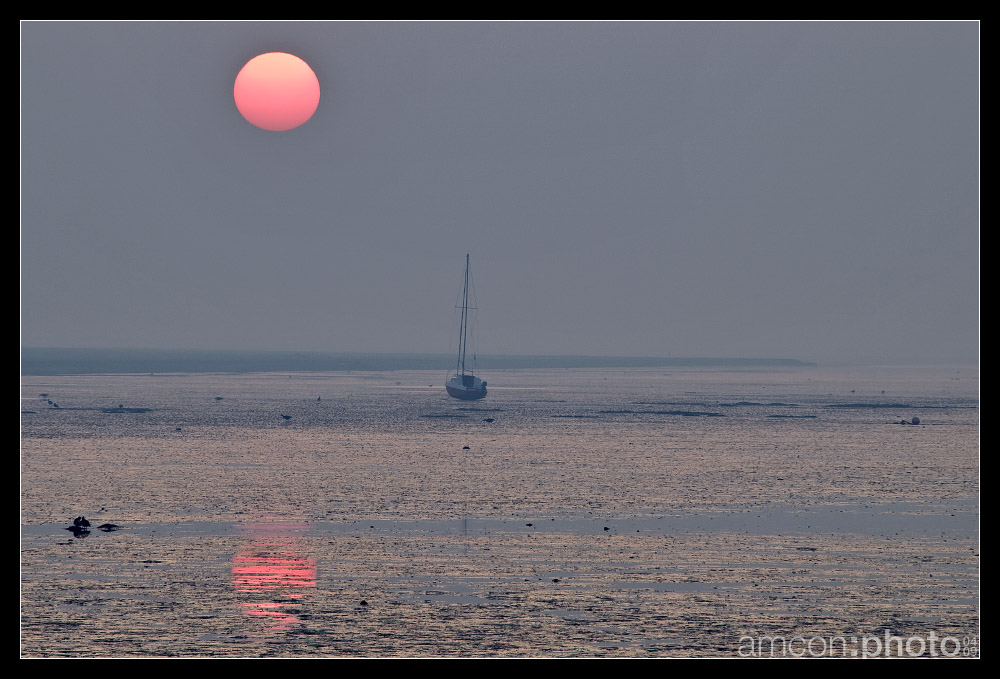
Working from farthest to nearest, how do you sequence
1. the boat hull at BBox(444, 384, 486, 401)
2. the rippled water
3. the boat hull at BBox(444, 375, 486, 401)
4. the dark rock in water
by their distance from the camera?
the boat hull at BBox(444, 375, 486, 401) < the boat hull at BBox(444, 384, 486, 401) < the dark rock in water < the rippled water

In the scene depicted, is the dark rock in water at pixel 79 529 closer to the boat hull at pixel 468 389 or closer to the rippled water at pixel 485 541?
the rippled water at pixel 485 541

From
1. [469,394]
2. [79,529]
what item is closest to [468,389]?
[469,394]

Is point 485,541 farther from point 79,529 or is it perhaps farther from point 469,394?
point 469,394

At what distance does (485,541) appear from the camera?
28266mm

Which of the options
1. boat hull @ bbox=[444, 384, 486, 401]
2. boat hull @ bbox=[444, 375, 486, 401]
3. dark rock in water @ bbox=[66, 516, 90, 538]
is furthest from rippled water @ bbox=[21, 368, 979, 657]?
boat hull @ bbox=[444, 375, 486, 401]

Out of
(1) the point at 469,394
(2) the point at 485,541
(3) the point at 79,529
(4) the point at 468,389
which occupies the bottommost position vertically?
(3) the point at 79,529

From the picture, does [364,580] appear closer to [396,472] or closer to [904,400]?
[396,472]

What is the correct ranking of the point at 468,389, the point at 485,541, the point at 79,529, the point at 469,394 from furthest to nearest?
the point at 468,389 → the point at 469,394 → the point at 79,529 → the point at 485,541

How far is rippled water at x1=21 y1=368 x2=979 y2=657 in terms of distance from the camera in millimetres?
19922

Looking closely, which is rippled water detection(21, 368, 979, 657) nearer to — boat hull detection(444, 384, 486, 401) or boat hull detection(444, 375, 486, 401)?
boat hull detection(444, 384, 486, 401)

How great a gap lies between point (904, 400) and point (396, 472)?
74282mm
